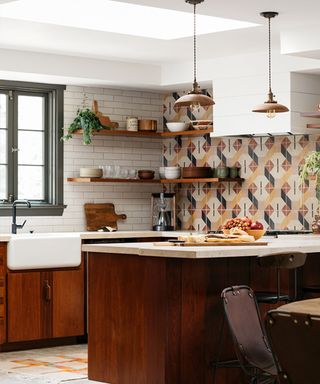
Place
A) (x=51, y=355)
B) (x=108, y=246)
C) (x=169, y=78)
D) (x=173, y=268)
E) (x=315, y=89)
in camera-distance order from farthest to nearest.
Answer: (x=169, y=78) < (x=315, y=89) < (x=51, y=355) < (x=108, y=246) < (x=173, y=268)

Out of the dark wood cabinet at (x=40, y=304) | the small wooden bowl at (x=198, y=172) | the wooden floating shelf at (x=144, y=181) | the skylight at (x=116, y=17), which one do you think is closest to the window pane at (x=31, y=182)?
the wooden floating shelf at (x=144, y=181)

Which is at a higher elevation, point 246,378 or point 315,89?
point 315,89

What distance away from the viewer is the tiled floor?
6.67 m

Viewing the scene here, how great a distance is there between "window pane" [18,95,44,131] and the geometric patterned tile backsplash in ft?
4.92

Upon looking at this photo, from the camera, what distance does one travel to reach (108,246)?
6098 millimetres

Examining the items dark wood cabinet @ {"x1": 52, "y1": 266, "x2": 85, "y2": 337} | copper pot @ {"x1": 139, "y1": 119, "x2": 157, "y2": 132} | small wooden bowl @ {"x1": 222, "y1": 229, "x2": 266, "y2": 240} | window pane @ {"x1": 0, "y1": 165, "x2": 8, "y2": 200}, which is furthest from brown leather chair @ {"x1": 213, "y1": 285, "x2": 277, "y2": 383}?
copper pot @ {"x1": 139, "y1": 119, "x2": 157, "y2": 132}

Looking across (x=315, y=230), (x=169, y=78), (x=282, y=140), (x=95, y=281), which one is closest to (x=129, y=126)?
(x=169, y=78)

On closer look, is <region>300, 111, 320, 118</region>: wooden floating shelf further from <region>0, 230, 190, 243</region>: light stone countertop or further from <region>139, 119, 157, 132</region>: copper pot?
<region>139, 119, 157, 132</region>: copper pot

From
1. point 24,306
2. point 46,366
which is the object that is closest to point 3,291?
point 24,306

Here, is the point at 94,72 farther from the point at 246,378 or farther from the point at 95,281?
the point at 246,378

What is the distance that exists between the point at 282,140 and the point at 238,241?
9.27ft

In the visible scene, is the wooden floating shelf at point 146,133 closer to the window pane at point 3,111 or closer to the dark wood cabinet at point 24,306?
the window pane at point 3,111

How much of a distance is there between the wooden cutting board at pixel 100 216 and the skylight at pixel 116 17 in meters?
2.11

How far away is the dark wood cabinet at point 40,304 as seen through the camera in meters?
7.91
